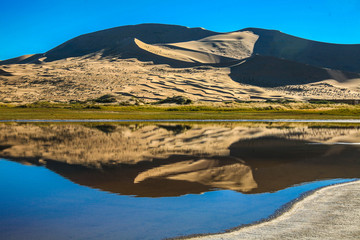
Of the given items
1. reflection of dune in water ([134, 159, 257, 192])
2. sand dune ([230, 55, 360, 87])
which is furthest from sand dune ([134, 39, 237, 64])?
reflection of dune in water ([134, 159, 257, 192])

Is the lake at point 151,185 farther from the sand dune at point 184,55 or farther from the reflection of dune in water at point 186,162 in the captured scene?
the sand dune at point 184,55

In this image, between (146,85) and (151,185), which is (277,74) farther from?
(151,185)

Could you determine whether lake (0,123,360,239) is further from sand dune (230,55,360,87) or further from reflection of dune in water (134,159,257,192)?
sand dune (230,55,360,87)

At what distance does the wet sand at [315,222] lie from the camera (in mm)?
6473

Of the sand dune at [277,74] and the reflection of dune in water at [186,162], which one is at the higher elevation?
the sand dune at [277,74]

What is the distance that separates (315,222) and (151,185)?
4.51 metres

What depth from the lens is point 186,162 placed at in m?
14.5

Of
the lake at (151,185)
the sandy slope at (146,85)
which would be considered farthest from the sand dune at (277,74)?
the lake at (151,185)

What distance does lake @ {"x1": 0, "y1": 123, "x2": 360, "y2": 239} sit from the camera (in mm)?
7316

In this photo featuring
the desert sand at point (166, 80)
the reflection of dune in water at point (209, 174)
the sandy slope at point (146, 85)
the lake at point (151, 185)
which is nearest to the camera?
the lake at point (151, 185)

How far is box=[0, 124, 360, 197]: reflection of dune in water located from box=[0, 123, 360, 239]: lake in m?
0.03

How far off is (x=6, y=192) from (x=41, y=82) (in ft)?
348

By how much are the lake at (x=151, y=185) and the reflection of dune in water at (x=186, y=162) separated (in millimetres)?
28

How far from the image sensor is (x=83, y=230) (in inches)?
275
